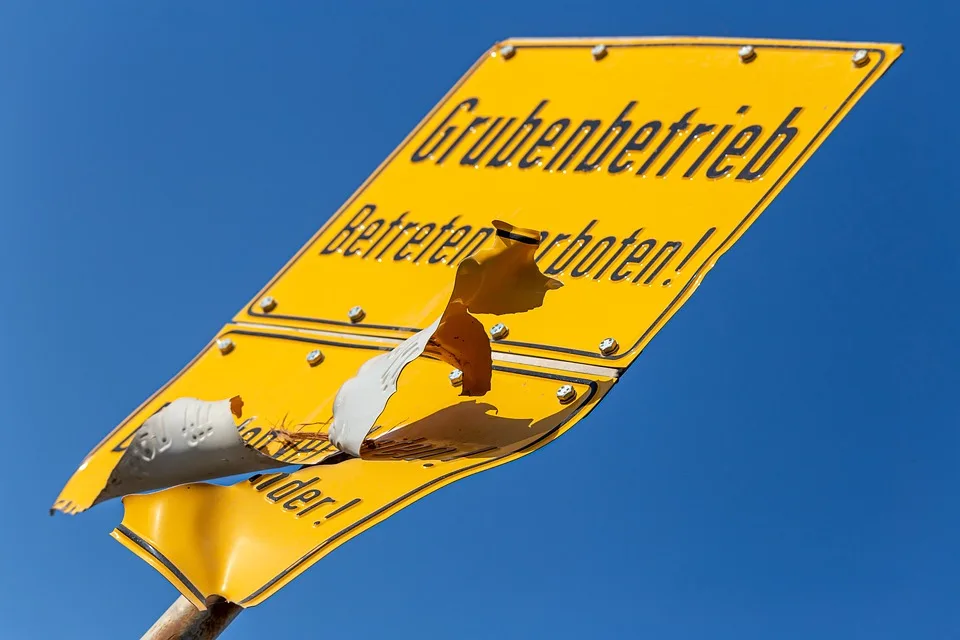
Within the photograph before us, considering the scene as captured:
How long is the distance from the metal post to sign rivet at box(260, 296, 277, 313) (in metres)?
0.73

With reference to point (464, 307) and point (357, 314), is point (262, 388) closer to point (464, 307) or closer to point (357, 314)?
point (357, 314)

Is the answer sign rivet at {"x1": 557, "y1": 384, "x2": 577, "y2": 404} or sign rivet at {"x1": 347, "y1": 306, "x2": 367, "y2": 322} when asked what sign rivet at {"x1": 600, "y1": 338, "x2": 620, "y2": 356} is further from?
sign rivet at {"x1": 347, "y1": 306, "x2": 367, "y2": 322}

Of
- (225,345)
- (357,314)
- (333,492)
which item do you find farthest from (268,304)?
(333,492)

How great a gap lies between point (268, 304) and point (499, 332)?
1.56ft

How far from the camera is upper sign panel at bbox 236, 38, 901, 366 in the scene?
2.14 m

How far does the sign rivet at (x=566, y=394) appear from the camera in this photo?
1.99 meters

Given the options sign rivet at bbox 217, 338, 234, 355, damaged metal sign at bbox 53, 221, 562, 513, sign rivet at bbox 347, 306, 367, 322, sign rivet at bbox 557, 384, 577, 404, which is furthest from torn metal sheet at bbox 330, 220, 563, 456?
sign rivet at bbox 217, 338, 234, 355

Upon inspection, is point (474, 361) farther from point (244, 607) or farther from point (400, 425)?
point (244, 607)

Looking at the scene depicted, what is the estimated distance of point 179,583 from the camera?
1764 millimetres

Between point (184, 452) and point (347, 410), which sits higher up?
point (347, 410)

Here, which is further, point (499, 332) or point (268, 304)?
point (268, 304)

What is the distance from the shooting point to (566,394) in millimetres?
2002

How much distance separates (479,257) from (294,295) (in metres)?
0.72

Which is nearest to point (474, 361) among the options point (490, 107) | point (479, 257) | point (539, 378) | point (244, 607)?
point (539, 378)
